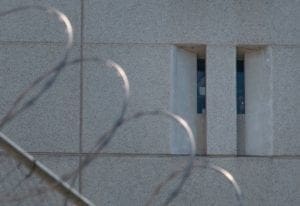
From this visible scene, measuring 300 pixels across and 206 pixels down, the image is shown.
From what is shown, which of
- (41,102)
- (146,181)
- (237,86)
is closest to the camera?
(146,181)

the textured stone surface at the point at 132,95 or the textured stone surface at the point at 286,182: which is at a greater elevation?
the textured stone surface at the point at 132,95

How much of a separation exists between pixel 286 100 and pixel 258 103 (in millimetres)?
311

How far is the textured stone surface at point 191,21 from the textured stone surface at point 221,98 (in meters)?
0.15

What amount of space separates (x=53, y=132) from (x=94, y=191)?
0.68 metres

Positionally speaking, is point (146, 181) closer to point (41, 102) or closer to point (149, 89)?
point (149, 89)

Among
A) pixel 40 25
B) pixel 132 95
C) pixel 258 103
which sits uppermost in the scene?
pixel 40 25

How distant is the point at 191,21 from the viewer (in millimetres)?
8445

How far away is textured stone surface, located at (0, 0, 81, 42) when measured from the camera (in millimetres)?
8406

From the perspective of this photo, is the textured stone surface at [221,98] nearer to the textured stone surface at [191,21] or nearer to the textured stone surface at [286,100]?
the textured stone surface at [191,21]

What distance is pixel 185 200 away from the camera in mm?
8211

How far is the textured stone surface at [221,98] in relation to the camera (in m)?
8.39

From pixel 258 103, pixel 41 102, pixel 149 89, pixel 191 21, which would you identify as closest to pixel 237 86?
pixel 258 103

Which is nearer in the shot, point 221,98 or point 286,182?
point 286,182

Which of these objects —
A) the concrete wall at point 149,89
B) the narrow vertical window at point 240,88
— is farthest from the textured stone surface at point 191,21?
the narrow vertical window at point 240,88
